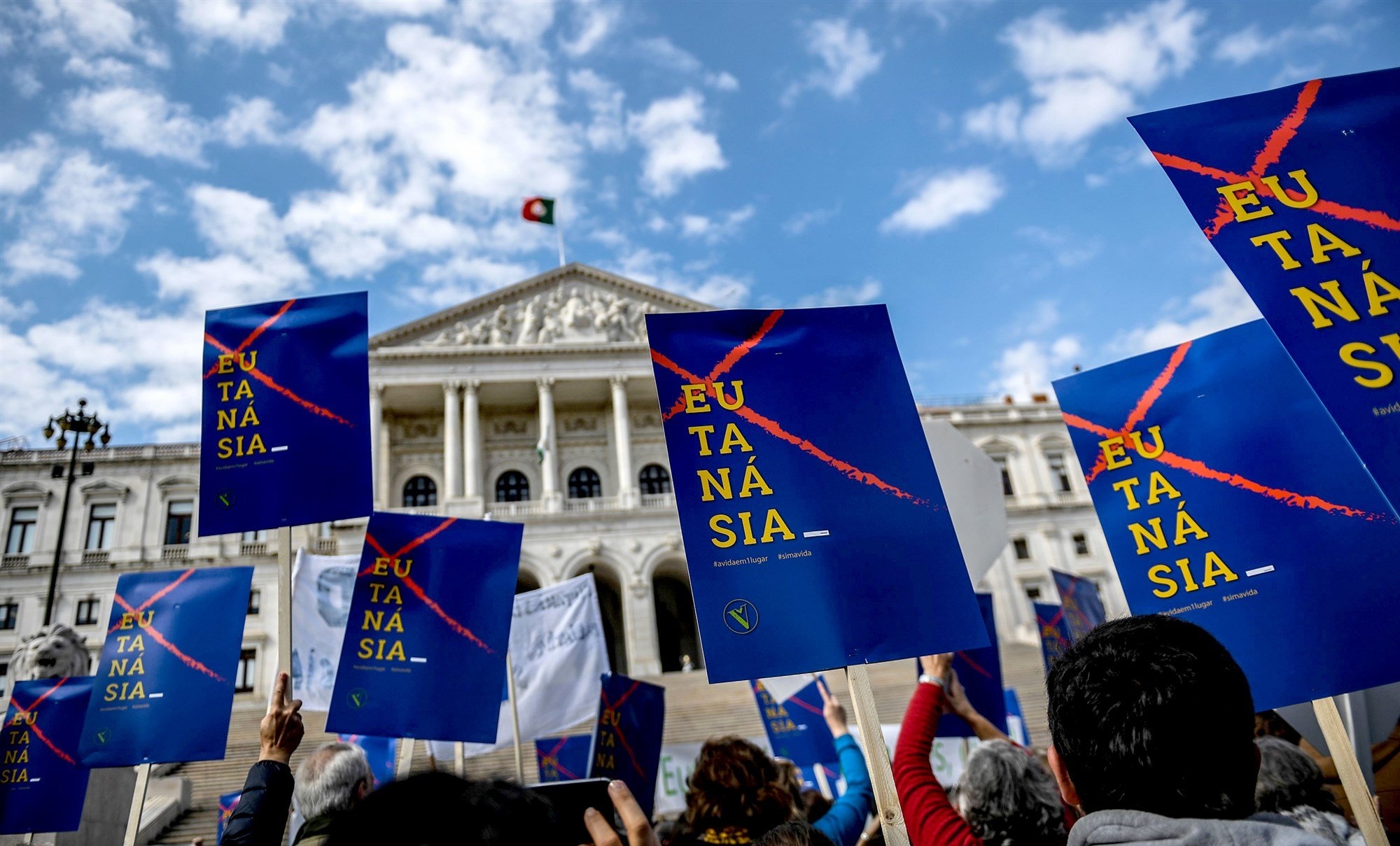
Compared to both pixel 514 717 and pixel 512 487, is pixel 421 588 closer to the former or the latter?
pixel 514 717

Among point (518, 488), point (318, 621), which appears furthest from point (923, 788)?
point (518, 488)

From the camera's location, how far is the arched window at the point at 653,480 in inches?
1309

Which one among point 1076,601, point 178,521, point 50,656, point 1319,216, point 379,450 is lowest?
point 1076,601

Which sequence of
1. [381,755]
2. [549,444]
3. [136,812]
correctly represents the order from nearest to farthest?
1. [136,812]
2. [381,755]
3. [549,444]

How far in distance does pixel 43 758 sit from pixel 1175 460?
8.17 metres

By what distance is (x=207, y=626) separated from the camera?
533 cm

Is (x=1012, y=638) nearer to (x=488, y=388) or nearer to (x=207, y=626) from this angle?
(x=488, y=388)

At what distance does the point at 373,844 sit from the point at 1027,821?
2.31m

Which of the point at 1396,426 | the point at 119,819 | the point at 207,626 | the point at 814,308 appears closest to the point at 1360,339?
the point at 1396,426

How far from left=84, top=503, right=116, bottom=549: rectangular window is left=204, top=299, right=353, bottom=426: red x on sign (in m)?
30.5

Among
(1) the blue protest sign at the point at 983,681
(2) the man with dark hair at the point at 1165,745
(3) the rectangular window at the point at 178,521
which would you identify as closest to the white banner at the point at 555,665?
(1) the blue protest sign at the point at 983,681

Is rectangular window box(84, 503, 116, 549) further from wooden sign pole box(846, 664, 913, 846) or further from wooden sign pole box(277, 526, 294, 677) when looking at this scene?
wooden sign pole box(846, 664, 913, 846)

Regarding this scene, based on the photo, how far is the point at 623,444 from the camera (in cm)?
3136

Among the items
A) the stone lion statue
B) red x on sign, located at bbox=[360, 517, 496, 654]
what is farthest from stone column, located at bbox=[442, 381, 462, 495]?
red x on sign, located at bbox=[360, 517, 496, 654]
